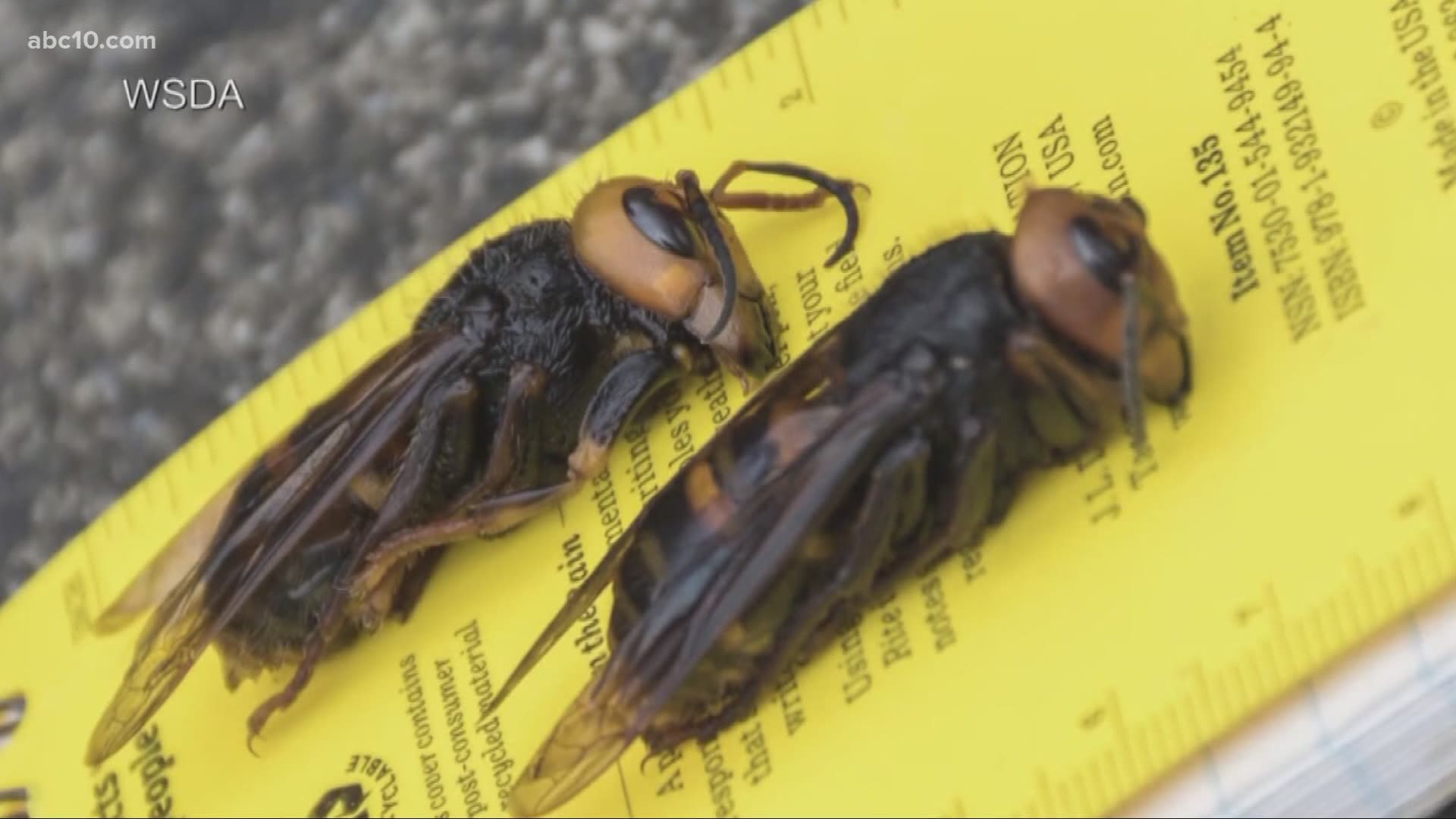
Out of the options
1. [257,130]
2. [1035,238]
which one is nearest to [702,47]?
[257,130]

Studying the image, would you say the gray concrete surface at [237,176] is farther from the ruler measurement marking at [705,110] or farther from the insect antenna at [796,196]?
the insect antenna at [796,196]

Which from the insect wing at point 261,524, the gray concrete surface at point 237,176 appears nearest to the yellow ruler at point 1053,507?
the insect wing at point 261,524

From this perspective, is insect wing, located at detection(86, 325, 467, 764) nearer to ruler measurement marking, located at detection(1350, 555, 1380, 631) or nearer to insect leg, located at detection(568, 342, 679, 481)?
insect leg, located at detection(568, 342, 679, 481)

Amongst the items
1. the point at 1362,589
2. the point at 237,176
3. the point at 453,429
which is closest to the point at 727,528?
the point at 453,429

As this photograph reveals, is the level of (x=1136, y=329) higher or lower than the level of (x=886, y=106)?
lower

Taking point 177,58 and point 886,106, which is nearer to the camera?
point 886,106

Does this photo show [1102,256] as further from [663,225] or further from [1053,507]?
[663,225]

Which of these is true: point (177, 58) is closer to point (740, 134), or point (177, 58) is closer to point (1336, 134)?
point (740, 134)
